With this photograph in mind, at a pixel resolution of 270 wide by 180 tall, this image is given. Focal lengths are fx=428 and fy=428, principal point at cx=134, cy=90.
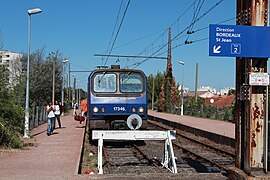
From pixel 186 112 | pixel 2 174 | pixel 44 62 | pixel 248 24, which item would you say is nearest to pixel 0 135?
pixel 2 174

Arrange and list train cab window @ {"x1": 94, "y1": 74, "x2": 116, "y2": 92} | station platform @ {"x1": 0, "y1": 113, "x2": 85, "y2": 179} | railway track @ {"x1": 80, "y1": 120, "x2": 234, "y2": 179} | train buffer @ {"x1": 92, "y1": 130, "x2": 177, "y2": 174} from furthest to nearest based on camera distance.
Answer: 1. train cab window @ {"x1": 94, "y1": 74, "x2": 116, "y2": 92}
2. train buffer @ {"x1": 92, "y1": 130, "x2": 177, "y2": 174}
3. railway track @ {"x1": 80, "y1": 120, "x2": 234, "y2": 179}
4. station platform @ {"x1": 0, "y1": 113, "x2": 85, "y2": 179}

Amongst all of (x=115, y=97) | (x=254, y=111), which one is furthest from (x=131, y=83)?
(x=254, y=111)

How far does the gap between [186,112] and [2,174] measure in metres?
37.7

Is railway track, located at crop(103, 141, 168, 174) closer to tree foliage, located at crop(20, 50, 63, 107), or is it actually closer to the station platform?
the station platform

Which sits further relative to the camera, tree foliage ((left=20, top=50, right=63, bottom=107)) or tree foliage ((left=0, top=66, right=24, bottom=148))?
tree foliage ((left=20, top=50, right=63, bottom=107))

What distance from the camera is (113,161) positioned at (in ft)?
42.3

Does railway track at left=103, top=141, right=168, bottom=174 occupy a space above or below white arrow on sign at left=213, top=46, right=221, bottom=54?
below

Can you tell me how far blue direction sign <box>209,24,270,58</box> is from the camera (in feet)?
24.3

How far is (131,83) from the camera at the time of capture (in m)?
16.4

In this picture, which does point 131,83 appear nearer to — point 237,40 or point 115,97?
point 115,97

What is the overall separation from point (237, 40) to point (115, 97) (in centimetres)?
913

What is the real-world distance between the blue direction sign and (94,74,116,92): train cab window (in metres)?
9.23

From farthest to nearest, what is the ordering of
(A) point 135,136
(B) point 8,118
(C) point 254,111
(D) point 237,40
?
(B) point 8,118 < (A) point 135,136 < (D) point 237,40 < (C) point 254,111

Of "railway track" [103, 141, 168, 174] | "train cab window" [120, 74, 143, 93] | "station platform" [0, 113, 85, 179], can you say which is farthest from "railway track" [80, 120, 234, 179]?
"train cab window" [120, 74, 143, 93]
